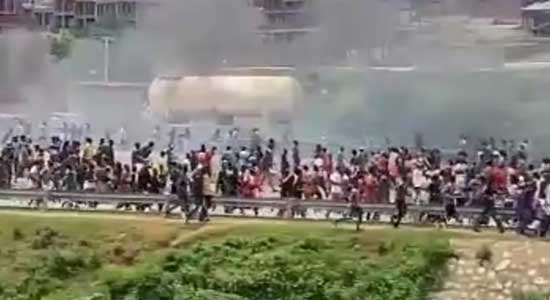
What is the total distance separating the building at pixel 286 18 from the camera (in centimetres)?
2412

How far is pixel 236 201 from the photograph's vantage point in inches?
706

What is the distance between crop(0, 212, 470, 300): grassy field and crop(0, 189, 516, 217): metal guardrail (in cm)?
52

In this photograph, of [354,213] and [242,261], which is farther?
[354,213]

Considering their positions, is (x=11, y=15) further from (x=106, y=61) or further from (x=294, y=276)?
(x=294, y=276)

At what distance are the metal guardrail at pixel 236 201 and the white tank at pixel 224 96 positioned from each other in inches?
215

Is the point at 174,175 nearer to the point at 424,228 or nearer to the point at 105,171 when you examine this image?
the point at 105,171

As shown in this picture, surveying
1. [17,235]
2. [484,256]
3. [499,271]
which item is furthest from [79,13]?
[499,271]

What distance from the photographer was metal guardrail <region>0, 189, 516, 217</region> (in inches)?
666

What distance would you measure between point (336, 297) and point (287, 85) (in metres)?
8.72

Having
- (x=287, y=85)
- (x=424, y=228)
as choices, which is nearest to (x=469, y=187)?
(x=424, y=228)

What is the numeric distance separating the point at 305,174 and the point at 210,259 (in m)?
2.65

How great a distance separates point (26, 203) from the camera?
61.8ft

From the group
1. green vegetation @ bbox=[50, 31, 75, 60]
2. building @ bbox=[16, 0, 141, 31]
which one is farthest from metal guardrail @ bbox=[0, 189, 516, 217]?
building @ bbox=[16, 0, 141, 31]

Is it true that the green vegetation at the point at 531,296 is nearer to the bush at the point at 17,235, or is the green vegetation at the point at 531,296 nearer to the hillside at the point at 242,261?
the hillside at the point at 242,261
